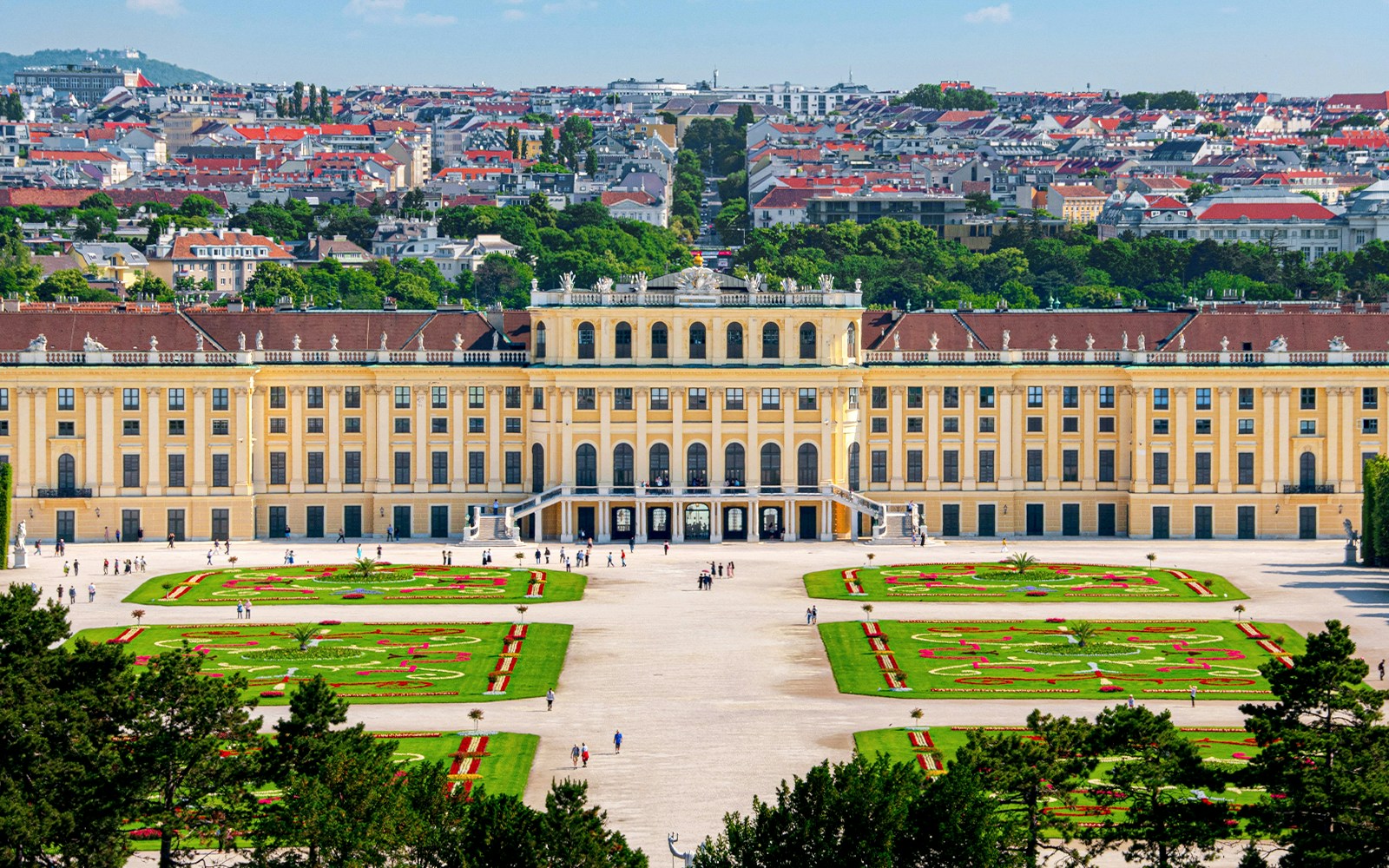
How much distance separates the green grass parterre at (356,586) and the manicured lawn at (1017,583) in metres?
11.0

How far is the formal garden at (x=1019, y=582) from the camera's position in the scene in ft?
363

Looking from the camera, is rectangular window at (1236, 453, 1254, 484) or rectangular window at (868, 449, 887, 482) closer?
rectangular window at (1236, 453, 1254, 484)

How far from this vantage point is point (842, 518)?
13162 centimetres

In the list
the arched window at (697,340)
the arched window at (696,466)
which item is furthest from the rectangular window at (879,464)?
the arched window at (697,340)

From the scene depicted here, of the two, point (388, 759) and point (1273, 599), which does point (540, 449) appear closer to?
point (1273, 599)

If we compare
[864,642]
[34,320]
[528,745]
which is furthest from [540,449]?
[528,745]

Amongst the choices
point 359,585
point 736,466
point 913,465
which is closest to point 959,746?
point 359,585

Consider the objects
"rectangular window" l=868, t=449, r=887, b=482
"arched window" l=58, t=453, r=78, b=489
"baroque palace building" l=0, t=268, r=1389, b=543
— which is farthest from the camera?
"rectangular window" l=868, t=449, r=887, b=482

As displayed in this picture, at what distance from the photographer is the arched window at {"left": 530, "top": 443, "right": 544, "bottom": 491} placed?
133 m

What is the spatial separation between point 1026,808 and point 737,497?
65.3m

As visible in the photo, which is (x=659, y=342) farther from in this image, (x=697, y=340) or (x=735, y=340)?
(x=735, y=340)

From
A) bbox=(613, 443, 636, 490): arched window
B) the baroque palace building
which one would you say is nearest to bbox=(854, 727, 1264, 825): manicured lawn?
the baroque palace building

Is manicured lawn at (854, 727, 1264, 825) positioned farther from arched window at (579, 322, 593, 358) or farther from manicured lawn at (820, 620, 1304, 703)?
arched window at (579, 322, 593, 358)

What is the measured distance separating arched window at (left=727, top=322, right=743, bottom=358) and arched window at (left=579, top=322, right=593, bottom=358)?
20.9ft
